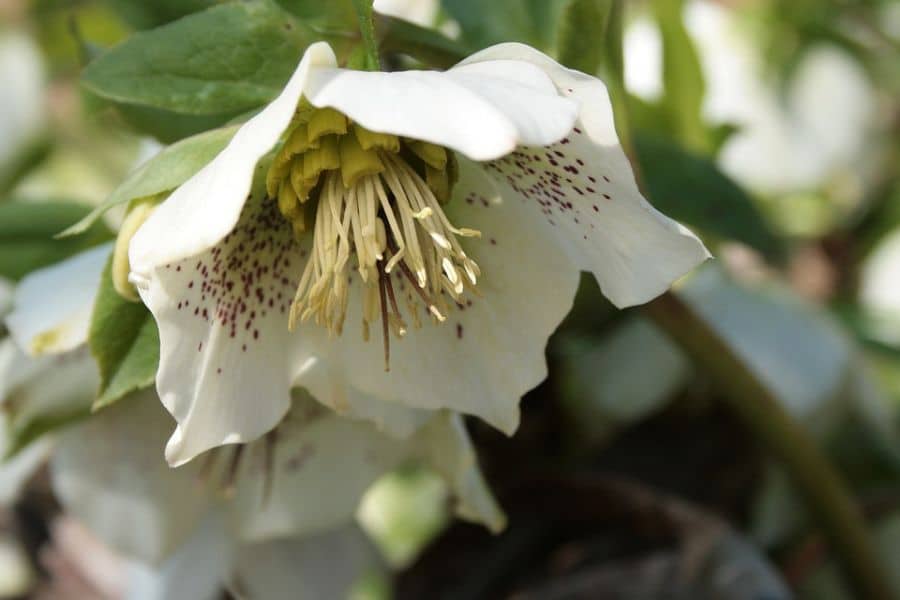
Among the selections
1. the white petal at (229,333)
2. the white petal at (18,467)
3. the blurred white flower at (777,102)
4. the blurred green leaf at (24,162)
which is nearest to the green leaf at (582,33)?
the white petal at (229,333)

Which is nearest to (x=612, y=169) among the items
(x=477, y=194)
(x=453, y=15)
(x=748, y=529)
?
(x=477, y=194)

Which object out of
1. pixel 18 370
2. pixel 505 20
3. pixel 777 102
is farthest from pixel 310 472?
pixel 777 102

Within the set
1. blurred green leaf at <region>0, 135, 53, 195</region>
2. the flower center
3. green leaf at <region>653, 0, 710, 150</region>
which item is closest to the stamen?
the flower center

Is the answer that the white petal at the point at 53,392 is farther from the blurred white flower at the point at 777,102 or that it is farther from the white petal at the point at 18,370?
the blurred white flower at the point at 777,102

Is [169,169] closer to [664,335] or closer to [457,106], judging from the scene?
[457,106]

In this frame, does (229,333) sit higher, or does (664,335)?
(229,333)

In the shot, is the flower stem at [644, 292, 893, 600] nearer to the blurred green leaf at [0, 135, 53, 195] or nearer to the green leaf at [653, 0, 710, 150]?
the green leaf at [653, 0, 710, 150]
